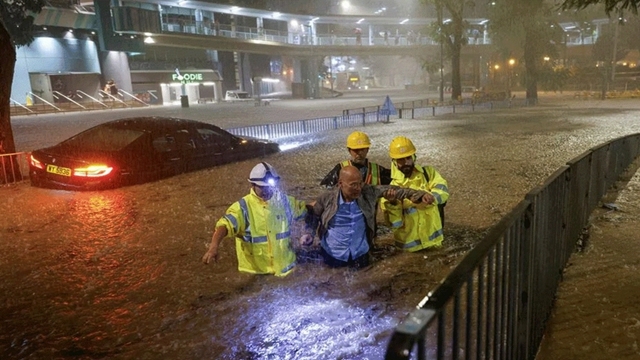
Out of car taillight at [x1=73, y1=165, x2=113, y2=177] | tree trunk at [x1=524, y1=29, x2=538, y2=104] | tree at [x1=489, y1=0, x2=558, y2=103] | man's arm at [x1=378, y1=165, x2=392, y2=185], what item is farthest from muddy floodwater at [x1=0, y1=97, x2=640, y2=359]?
tree trunk at [x1=524, y1=29, x2=538, y2=104]

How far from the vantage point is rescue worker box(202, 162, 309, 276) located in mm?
4160

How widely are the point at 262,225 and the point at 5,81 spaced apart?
805 cm

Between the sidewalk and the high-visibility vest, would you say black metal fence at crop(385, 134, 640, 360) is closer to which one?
the sidewalk

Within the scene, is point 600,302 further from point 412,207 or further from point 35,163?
point 35,163

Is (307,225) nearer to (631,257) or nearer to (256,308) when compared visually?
(256,308)

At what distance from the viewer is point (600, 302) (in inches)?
151

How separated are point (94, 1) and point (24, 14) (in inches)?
303

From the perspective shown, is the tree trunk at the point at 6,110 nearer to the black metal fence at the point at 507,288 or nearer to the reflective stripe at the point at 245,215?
the reflective stripe at the point at 245,215

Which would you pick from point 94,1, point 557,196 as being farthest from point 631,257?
point 94,1

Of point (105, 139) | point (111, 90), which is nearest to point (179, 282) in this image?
point (105, 139)

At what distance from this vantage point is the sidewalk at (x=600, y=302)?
3213 millimetres

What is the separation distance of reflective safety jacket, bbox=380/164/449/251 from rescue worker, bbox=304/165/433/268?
0.32 meters

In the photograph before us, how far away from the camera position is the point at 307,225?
16.0 feet

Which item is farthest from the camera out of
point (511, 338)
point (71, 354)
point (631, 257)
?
point (631, 257)
